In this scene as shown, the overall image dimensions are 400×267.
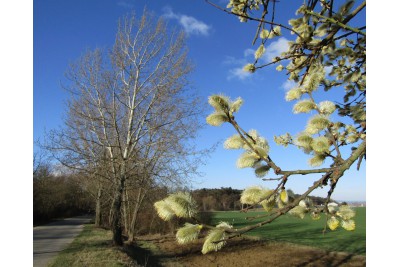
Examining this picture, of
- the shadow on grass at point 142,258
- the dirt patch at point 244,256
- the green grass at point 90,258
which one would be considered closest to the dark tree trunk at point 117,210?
the shadow on grass at point 142,258

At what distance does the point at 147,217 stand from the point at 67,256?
1537 centimetres

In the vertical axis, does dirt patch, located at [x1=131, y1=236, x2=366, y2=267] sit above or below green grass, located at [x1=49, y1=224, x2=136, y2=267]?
below

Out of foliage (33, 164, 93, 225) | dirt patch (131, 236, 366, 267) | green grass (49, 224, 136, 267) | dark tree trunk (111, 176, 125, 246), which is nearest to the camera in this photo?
green grass (49, 224, 136, 267)

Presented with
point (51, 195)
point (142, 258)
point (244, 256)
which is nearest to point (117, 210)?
point (142, 258)

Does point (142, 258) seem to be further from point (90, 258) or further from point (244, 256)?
point (244, 256)

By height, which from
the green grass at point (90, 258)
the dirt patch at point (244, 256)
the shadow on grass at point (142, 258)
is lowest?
the dirt patch at point (244, 256)

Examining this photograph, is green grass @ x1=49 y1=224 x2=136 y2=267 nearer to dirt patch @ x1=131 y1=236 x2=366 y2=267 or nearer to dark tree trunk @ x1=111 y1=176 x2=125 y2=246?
dark tree trunk @ x1=111 y1=176 x2=125 y2=246

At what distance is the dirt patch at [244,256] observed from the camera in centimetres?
1574

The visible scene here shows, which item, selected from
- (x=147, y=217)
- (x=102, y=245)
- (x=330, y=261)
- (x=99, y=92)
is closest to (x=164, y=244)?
(x=147, y=217)

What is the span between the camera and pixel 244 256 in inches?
710

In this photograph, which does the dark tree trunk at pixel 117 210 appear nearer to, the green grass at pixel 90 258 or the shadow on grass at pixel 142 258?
the shadow on grass at pixel 142 258

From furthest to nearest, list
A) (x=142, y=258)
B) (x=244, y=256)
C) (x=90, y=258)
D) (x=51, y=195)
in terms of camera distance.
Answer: (x=51, y=195)
(x=244, y=256)
(x=142, y=258)
(x=90, y=258)

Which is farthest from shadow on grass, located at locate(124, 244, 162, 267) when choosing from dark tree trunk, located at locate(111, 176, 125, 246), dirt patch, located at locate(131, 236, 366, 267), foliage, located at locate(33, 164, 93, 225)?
foliage, located at locate(33, 164, 93, 225)

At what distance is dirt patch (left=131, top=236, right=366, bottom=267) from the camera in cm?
A: 1574
